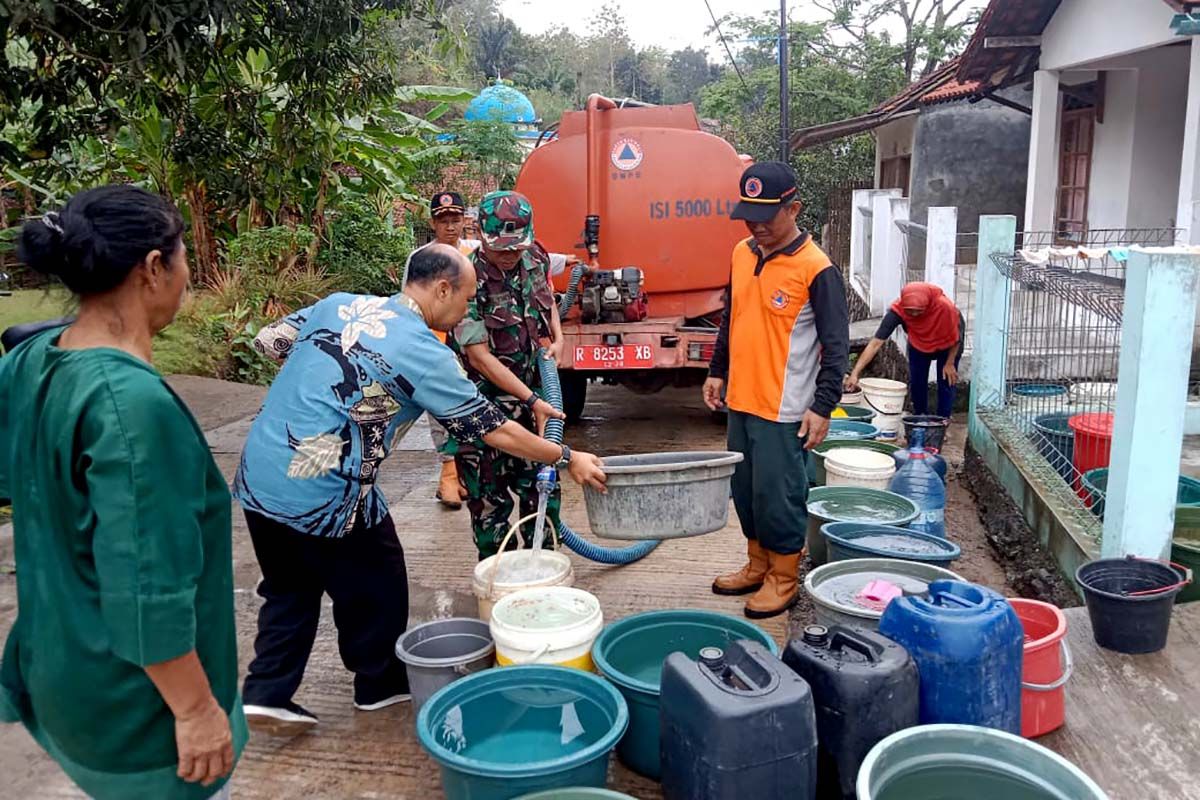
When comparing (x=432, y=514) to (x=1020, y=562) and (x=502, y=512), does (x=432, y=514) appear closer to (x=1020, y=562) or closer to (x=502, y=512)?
(x=502, y=512)

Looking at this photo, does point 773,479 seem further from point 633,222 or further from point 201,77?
point 201,77

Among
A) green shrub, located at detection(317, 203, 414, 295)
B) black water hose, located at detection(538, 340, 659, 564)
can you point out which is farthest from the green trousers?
green shrub, located at detection(317, 203, 414, 295)

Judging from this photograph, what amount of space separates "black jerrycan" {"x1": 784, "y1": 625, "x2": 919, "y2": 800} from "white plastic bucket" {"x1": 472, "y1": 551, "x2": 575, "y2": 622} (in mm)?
967

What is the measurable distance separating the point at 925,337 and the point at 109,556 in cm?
545

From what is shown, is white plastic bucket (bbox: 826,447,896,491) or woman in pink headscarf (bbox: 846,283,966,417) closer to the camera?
white plastic bucket (bbox: 826,447,896,491)

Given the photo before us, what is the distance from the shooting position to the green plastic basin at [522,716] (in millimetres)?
2533

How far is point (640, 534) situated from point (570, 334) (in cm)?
358

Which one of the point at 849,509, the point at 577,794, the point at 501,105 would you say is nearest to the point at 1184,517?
the point at 849,509

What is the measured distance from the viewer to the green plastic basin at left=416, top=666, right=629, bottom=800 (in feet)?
8.31

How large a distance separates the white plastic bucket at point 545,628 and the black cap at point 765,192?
5.19ft

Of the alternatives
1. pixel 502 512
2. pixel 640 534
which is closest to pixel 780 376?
pixel 640 534

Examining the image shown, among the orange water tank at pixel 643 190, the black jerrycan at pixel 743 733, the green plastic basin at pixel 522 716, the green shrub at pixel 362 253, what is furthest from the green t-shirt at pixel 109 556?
the green shrub at pixel 362 253

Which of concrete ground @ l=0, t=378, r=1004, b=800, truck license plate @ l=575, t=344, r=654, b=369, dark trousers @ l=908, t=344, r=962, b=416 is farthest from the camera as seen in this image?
truck license plate @ l=575, t=344, r=654, b=369

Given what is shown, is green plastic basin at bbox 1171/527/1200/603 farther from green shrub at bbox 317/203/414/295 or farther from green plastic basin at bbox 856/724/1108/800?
green shrub at bbox 317/203/414/295
